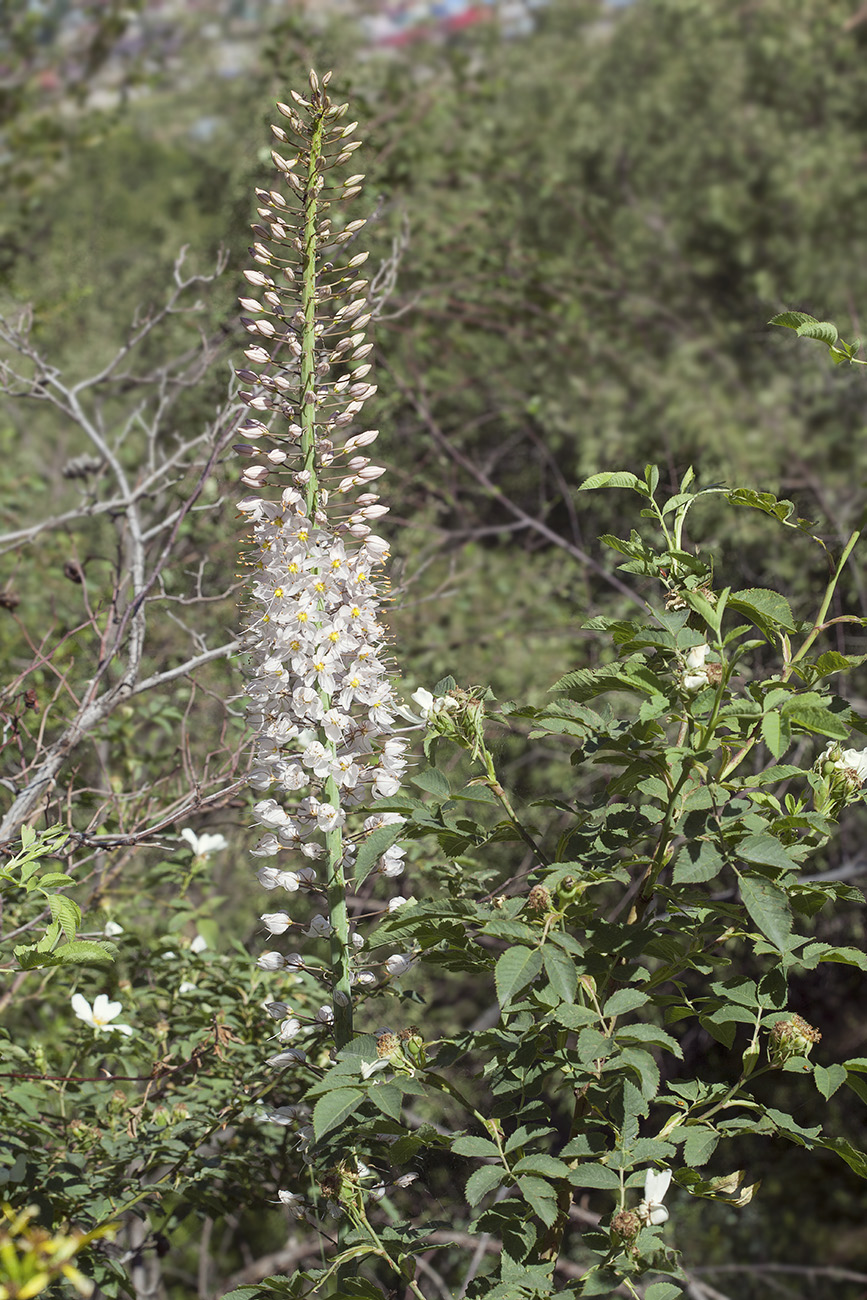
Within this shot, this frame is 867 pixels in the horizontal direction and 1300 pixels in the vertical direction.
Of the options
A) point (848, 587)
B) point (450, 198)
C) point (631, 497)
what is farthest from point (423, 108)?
point (848, 587)

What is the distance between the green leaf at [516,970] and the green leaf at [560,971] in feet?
0.04

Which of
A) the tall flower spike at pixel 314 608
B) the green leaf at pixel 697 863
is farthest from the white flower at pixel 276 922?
the green leaf at pixel 697 863

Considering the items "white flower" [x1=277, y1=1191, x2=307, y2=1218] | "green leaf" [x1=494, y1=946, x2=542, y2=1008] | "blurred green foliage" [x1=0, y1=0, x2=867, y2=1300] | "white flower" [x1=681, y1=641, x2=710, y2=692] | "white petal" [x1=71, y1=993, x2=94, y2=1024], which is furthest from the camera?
"blurred green foliage" [x1=0, y1=0, x2=867, y2=1300]

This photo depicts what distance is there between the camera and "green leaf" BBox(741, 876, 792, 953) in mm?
1478

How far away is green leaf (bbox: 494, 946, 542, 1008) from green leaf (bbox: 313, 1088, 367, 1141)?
27 cm

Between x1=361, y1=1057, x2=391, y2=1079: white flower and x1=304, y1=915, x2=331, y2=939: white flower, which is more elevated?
x1=361, y1=1057, x2=391, y2=1079: white flower

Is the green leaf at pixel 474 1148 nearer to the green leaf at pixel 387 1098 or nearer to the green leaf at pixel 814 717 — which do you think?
the green leaf at pixel 387 1098

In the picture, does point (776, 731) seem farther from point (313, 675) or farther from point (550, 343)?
point (550, 343)

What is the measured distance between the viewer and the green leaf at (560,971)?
1457mm

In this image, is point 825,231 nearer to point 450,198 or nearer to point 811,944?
point 450,198

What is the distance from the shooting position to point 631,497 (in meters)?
5.49

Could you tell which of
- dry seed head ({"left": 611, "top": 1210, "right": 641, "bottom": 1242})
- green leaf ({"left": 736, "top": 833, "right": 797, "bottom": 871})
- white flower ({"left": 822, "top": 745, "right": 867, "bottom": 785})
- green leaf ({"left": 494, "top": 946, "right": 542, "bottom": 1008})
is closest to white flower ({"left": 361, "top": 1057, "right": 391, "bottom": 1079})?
green leaf ({"left": 494, "top": 946, "right": 542, "bottom": 1008})

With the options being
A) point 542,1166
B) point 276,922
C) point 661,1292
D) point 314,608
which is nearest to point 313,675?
point 314,608

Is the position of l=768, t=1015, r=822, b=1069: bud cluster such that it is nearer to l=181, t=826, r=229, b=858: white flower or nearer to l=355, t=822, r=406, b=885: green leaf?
l=355, t=822, r=406, b=885: green leaf
